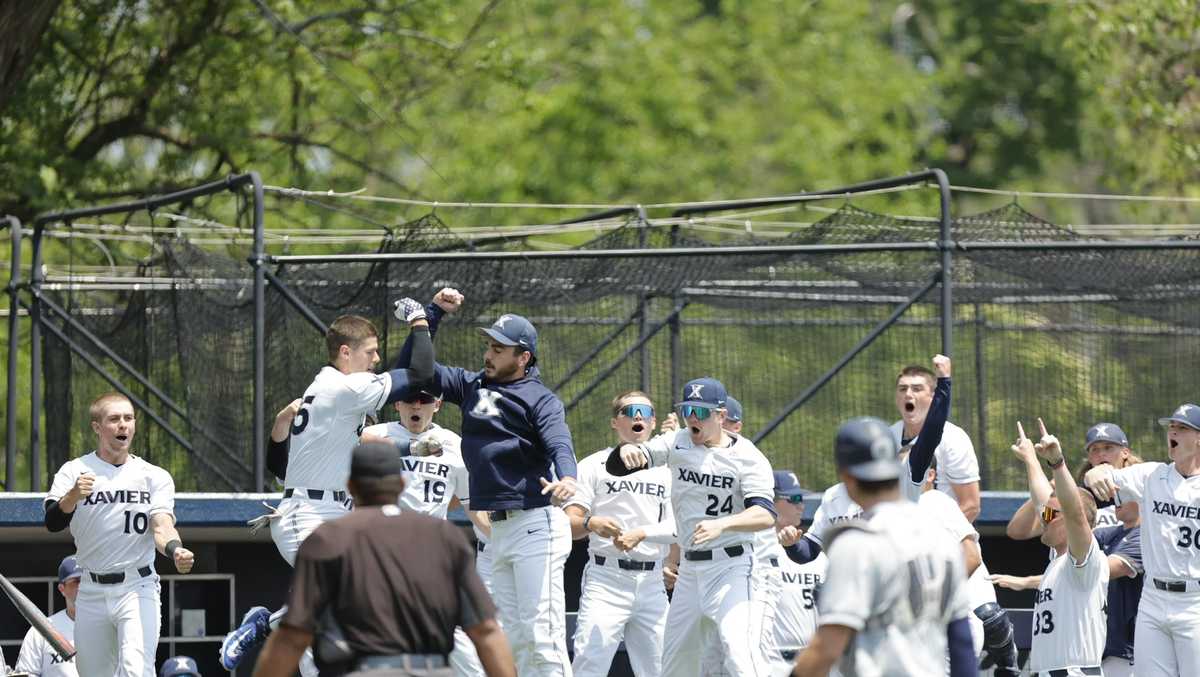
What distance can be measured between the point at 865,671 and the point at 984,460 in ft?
23.4

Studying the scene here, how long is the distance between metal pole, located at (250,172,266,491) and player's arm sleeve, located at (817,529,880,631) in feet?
21.6

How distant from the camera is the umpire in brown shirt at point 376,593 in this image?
6.18 m

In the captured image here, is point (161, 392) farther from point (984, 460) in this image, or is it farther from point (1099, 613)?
point (1099, 613)

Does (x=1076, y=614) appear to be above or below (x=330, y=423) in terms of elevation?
below

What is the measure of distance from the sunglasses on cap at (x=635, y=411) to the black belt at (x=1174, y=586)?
310 centimetres

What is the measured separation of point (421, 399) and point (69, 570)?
2917mm

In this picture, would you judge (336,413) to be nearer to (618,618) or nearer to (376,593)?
(618,618)

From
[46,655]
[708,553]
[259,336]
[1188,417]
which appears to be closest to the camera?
[1188,417]

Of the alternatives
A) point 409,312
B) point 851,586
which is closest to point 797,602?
point 409,312

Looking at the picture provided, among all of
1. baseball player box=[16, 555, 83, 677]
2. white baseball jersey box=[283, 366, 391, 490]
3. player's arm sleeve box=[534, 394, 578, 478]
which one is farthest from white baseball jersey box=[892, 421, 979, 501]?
baseball player box=[16, 555, 83, 677]

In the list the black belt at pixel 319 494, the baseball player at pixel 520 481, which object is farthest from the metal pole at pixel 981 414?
the black belt at pixel 319 494

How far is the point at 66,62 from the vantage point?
20.2 metres

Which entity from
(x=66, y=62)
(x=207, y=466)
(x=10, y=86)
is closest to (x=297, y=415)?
(x=207, y=466)

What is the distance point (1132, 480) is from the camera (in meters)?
10.2
